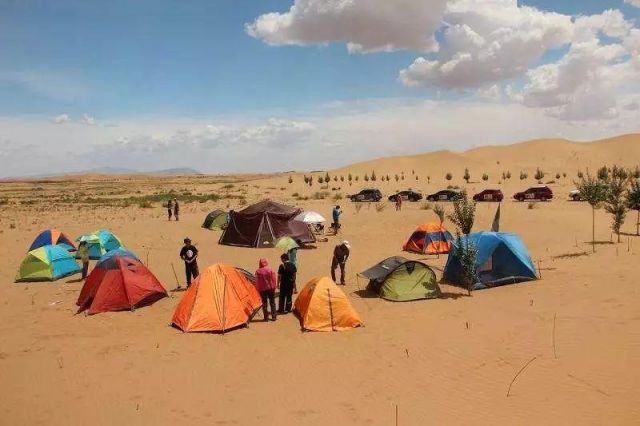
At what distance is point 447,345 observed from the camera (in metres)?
10.8

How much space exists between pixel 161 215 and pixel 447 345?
110ft

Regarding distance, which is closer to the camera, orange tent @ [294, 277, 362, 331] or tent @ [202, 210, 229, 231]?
orange tent @ [294, 277, 362, 331]

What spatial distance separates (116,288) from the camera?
13.8m

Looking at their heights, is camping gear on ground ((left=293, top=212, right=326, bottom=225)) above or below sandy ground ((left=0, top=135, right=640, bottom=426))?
above

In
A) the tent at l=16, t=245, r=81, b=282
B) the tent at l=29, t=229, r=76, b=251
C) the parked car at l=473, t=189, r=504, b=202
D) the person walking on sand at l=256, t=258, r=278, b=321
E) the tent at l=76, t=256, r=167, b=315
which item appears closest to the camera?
the person walking on sand at l=256, t=258, r=278, b=321

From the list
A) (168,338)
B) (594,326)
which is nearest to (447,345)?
(594,326)

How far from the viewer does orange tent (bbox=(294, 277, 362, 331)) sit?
1194 centimetres

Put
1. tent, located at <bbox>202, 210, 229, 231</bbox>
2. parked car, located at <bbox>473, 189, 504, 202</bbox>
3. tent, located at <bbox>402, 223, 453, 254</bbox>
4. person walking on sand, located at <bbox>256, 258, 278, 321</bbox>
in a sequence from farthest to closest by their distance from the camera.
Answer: parked car, located at <bbox>473, 189, 504, 202</bbox>
tent, located at <bbox>202, 210, 229, 231</bbox>
tent, located at <bbox>402, 223, 453, 254</bbox>
person walking on sand, located at <bbox>256, 258, 278, 321</bbox>

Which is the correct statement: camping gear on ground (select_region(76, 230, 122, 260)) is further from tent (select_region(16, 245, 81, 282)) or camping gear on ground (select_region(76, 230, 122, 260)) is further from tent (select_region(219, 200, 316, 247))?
tent (select_region(219, 200, 316, 247))

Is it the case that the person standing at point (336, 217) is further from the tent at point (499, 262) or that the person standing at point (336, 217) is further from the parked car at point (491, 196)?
the parked car at point (491, 196)

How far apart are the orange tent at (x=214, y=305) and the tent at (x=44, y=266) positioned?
8.26m

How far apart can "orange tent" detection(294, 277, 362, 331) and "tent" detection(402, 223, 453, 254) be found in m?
10.5

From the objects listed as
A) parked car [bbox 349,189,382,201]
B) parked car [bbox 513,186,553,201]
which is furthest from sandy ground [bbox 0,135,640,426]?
parked car [bbox 349,189,382,201]

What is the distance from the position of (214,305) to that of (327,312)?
2839 mm
